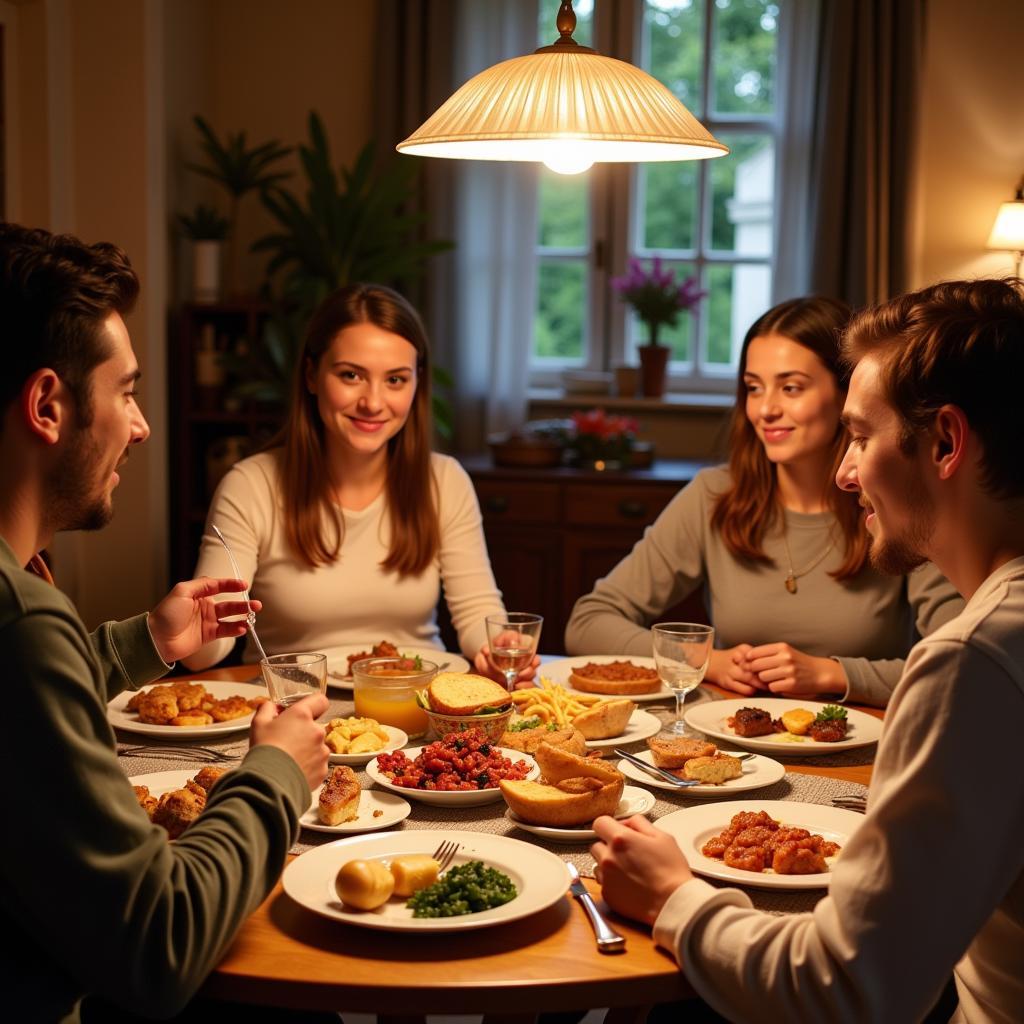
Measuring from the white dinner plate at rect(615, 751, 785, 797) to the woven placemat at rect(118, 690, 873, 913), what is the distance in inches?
0.6

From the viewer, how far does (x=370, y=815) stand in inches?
63.2

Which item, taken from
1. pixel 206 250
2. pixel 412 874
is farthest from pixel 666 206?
pixel 412 874

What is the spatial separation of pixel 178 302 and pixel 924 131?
9.79 feet

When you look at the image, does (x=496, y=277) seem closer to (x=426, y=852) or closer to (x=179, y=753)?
(x=179, y=753)

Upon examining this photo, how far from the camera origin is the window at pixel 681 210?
5.15 metres

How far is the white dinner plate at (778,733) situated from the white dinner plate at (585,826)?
12.8 inches

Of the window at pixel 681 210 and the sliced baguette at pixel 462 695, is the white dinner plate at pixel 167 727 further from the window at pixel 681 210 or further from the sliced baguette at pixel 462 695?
the window at pixel 681 210

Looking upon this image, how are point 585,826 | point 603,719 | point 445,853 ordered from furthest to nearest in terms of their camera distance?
point 603,719, point 585,826, point 445,853

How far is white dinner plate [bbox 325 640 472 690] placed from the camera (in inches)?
88.8

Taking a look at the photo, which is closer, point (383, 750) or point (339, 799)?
point (339, 799)

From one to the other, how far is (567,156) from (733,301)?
3.59 metres

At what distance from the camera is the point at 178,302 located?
16.2 ft

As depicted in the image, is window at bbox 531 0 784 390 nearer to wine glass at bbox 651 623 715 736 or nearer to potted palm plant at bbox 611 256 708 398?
potted palm plant at bbox 611 256 708 398

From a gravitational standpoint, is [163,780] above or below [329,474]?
below
